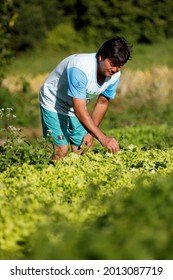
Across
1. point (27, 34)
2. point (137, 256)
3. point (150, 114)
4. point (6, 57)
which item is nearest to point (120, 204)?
point (137, 256)

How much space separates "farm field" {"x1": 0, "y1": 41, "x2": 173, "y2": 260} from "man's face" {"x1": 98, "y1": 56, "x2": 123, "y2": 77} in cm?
79

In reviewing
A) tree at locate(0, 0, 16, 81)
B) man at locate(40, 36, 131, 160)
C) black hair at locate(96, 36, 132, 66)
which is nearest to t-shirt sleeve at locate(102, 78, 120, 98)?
man at locate(40, 36, 131, 160)

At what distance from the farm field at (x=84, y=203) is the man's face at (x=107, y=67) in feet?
2.60

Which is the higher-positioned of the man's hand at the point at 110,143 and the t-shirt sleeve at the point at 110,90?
the t-shirt sleeve at the point at 110,90

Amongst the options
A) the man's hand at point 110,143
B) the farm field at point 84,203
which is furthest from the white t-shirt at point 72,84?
the farm field at point 84,203

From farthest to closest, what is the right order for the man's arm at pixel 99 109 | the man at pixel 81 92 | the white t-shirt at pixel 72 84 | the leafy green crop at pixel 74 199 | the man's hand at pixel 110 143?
the man's arm at pixel 99 109 < the white t-shirt at pixel 72 84 < the man at pixel 81 92 < the man's hand at pixel 110 143 < the leafy green crop at pixel 74 199

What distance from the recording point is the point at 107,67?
7098 mm

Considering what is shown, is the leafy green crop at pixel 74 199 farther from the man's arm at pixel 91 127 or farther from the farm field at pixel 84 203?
the man's arm at pixel 91 127

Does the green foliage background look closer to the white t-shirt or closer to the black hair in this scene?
the white t-shirt

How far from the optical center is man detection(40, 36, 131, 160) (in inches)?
276

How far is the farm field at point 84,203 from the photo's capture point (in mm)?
3641

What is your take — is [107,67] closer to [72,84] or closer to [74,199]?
[72,84]
